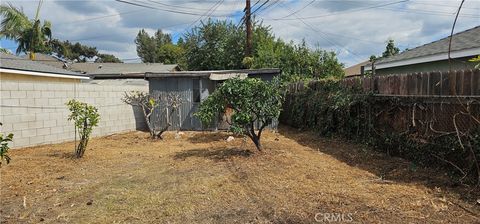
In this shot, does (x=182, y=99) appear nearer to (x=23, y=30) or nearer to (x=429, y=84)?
(x=429, y=84)

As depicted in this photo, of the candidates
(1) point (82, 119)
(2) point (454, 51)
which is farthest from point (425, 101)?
(1) point (82, 119)

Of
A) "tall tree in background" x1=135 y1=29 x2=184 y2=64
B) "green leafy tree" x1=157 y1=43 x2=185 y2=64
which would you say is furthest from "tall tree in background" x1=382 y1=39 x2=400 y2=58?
"tall tree in background" x1=135 y1=29 x2=184 y2=64

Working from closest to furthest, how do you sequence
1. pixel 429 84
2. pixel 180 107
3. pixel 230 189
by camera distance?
pixel 230 189 < pixel 429 84 < pixel 180 107

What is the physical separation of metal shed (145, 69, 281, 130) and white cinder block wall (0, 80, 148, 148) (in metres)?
1.35

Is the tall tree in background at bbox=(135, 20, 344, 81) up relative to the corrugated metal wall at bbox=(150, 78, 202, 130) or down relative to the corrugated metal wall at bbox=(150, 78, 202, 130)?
up

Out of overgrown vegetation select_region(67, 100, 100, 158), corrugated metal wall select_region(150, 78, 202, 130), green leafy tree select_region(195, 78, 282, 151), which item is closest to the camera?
green leafy tree select_region(195, 78, 282, 151)

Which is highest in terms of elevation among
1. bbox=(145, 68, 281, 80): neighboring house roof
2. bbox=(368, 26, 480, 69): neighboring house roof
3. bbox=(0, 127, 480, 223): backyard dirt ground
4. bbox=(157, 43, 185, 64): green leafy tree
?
bbox=(157, 43, 185, 64): green leafy tree

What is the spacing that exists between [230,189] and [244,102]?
252cm

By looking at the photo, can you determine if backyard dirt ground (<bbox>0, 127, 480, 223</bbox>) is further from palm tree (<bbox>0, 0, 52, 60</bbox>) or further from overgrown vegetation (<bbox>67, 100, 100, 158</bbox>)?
palm tree (<bbox>0, 0, 52, 60</bbox>)

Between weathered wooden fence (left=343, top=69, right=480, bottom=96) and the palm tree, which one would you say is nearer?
weathered wooden fence (left=343, top=69, right=480, bottom=96)

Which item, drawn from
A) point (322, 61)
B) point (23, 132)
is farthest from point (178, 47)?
point (23, 132)

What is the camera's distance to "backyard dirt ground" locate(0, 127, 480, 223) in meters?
3.95

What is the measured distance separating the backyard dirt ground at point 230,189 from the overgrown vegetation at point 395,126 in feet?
0.89

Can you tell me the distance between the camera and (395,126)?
6.83 metres
